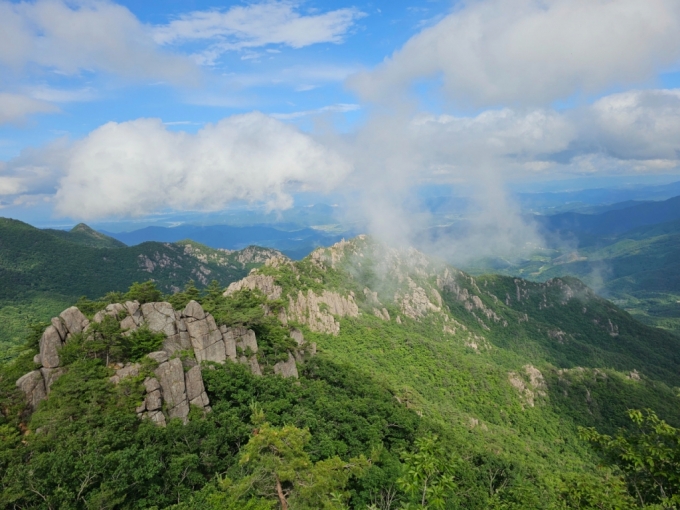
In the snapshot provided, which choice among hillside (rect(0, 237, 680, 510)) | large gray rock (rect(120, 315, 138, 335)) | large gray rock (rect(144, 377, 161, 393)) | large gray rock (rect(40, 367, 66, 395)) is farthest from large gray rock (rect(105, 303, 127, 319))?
large gray rock (rect(144, 377, 161, 393))

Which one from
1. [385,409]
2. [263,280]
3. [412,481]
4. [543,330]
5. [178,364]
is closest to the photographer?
[412,481]

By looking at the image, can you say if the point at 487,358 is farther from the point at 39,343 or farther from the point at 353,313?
the point at 39,343

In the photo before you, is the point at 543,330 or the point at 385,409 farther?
the point at 543,330

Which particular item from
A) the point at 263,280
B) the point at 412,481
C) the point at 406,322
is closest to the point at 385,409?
the point at 412,481

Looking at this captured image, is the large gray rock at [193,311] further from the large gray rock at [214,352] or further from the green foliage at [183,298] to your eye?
the green foliage at [183,298]

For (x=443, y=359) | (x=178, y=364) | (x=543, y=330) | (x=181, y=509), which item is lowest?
(x=543, y=330)

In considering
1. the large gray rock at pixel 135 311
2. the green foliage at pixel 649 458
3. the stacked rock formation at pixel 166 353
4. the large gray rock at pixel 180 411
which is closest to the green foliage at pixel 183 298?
the stacked rock formation at pixel 166 353
